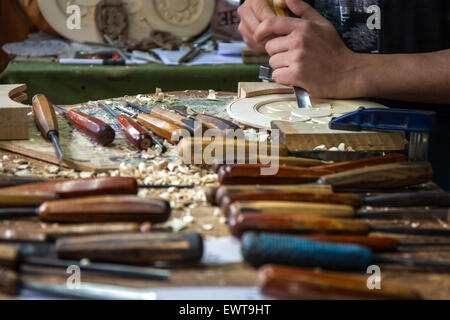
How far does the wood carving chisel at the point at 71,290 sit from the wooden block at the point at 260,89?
3.52 ft

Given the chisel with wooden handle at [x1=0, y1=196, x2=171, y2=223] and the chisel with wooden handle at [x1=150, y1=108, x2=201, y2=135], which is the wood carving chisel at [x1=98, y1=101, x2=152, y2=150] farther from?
the chisel with wooden handle at [x1=0, y1=196, x2=171, y2=223]

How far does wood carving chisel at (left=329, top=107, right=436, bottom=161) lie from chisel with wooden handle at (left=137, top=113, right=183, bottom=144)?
1.26 ft

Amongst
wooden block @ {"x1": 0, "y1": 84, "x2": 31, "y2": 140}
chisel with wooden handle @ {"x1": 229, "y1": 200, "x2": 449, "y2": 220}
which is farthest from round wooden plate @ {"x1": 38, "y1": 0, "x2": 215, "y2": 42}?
chisel with wooden handle @ {"x1": 229, "y1": 200, "x2": 449, "y2": 220}

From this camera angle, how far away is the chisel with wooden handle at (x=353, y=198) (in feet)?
2.64

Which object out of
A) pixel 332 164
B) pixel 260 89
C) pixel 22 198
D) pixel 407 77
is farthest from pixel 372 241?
pixel 260 89

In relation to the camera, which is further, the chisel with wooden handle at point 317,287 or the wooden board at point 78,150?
the wooden board at point 78,150

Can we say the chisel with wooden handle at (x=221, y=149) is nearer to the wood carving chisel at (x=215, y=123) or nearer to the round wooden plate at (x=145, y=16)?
the wood carving chisel at (x=215, y=123)

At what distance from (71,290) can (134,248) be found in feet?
0.30

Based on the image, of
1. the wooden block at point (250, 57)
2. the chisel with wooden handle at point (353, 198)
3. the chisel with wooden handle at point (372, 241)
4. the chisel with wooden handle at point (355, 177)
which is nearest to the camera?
the chisel with wooden handle at point (372, 241)

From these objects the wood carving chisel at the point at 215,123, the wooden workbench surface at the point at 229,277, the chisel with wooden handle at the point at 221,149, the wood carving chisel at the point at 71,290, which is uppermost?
the wood carving chisel at the point at 215,123

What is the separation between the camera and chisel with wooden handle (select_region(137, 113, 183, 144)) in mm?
1221

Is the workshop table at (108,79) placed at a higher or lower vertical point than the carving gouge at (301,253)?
higher

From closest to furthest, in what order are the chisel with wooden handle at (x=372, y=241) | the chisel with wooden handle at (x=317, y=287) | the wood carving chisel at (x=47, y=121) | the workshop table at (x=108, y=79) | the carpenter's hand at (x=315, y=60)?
the chisel with wooden handle at (x=317, y=287), the chisel with wooden handle at (x=372, y=241), the wood carving chisel at (x=47, y=121), the carpenter's hand at (x=315, y=60), the workshop table at (x=108, y=79)

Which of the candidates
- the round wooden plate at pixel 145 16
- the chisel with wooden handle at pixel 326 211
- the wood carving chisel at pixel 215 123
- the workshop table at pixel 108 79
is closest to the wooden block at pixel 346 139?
the wood carving chisel at pixel 215 123
